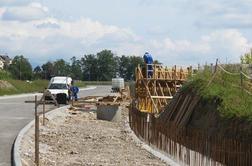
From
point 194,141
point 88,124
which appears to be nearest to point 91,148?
point 194,141

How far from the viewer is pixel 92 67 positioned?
17400cm

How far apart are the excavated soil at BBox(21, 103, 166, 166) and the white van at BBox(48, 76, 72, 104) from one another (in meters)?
14.3

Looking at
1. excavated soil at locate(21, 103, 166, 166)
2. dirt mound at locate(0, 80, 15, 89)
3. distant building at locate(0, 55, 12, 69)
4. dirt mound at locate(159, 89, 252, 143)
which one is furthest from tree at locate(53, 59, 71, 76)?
dirt mound at locate(159, 89, 252, 143)

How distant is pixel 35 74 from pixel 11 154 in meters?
139

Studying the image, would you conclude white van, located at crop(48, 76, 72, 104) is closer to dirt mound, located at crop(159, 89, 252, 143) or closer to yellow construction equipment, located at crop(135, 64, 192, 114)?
yellow construction equipment, located at crop(135, 64, 192, 114)

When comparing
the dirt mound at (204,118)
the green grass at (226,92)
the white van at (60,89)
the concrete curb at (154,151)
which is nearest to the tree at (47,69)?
the white van at (60,89)

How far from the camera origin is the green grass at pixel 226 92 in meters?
18.0

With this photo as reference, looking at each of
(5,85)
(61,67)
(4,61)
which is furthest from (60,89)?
(4,61)

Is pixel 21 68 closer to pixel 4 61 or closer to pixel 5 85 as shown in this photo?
pixel 4 61

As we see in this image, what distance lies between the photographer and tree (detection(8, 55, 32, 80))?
145m

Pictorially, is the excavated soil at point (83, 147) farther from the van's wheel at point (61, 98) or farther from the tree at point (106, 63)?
the tree at point (106, 63)

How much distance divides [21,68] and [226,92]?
130835mm

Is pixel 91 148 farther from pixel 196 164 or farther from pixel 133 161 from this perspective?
pixel 196 164

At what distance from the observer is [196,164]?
13734 mm
